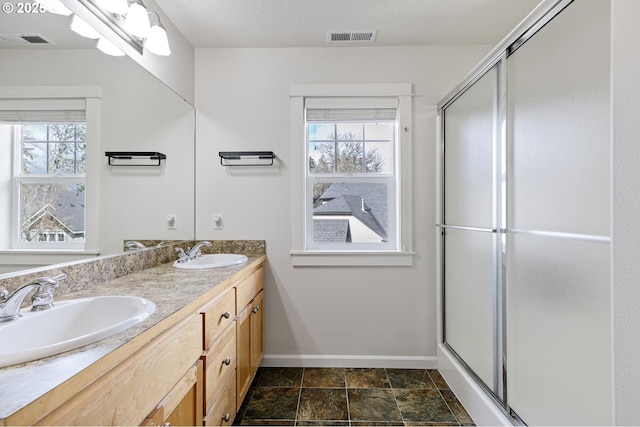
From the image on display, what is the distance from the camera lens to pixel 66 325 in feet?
3.26

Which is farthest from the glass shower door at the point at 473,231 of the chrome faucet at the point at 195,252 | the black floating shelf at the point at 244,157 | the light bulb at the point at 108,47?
the light bulb at the point at 108,47

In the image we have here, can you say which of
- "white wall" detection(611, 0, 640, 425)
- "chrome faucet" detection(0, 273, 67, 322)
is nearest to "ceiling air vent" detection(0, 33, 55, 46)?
"chrome faucet" detection(0, 273, 67, 322)

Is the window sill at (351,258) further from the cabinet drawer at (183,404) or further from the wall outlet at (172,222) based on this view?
the cabinet drawer at (183,404)

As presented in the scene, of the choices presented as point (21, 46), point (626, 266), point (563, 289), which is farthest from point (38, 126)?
point (563, 289)

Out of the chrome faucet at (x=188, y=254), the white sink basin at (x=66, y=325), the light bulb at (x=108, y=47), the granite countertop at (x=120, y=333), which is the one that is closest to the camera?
the granite countertop at (x=120, y=333)

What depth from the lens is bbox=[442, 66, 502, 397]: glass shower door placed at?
1.57 m

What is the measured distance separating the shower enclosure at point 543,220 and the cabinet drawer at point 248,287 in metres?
1.36

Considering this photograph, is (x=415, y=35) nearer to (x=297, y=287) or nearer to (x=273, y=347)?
(x=297, y=287)

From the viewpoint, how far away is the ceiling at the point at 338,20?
186cm

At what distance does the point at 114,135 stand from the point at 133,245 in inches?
24.4

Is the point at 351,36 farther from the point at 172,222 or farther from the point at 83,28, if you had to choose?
the point at 172,222

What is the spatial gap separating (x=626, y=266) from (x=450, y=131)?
154 centimetres

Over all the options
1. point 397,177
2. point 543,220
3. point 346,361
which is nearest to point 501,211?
point 543,220

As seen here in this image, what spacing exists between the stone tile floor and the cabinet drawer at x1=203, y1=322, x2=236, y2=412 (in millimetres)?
480
